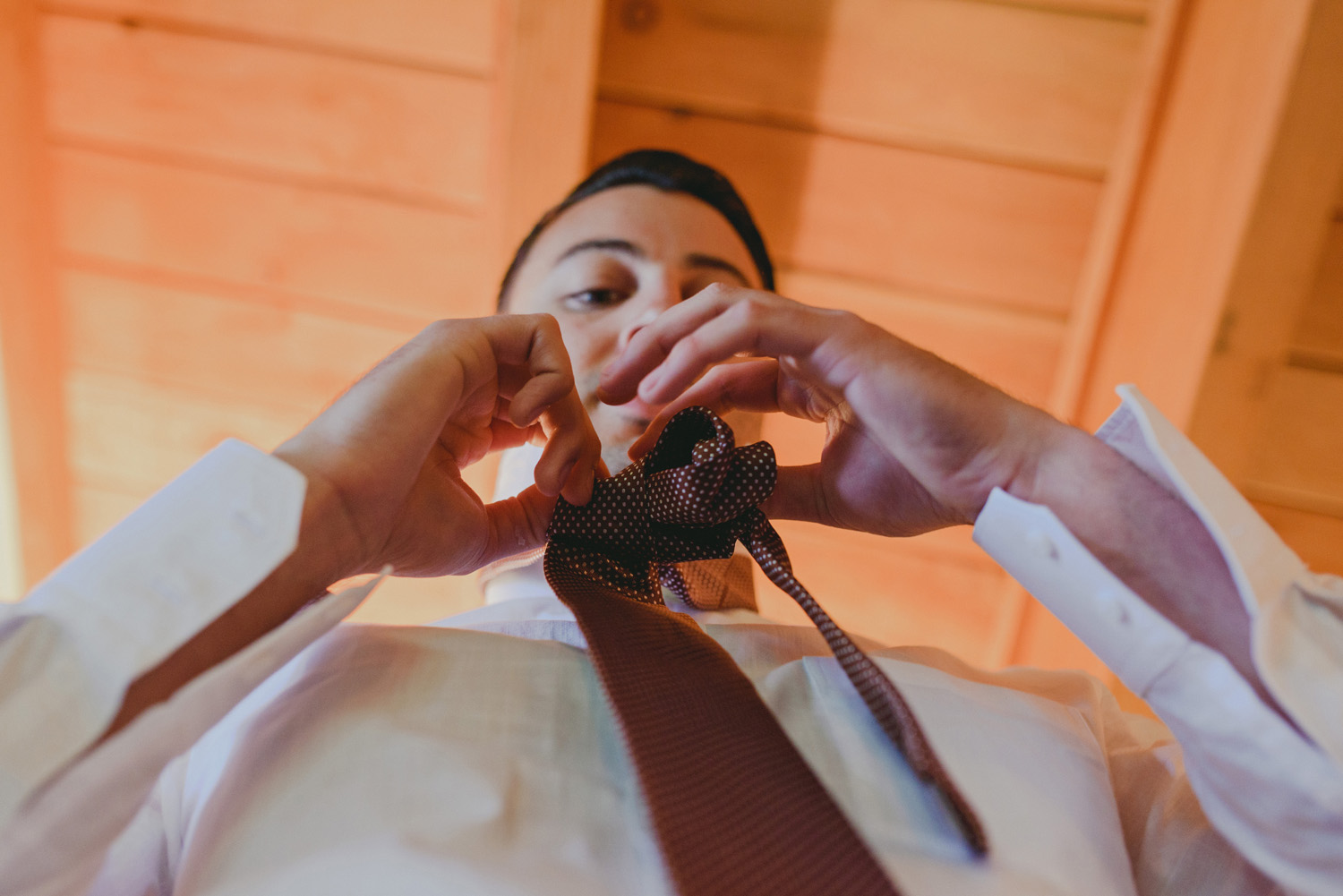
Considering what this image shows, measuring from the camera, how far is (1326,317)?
106 cm

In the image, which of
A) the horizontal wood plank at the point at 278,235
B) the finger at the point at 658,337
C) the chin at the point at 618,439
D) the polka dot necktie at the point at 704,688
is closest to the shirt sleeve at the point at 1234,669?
the polka dot necktie at the point at 704,688

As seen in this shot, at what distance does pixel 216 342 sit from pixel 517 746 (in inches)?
46.3

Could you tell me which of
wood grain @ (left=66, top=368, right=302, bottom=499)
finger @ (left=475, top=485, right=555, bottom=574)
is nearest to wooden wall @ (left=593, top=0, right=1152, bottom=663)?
finger @ (left=475, top=485, right=555, bottom=574)

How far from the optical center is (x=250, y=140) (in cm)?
121

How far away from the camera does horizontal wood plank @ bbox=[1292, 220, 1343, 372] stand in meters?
1.03

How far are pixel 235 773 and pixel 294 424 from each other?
1.01 m

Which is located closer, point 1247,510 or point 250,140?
point 1247,510

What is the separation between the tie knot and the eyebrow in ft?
1.15

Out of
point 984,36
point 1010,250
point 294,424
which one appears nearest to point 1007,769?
point 1010,250

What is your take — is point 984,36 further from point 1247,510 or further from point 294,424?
point 294,424

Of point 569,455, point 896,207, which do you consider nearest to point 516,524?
point 569,455

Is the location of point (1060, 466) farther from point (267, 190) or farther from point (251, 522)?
point (267, 190)

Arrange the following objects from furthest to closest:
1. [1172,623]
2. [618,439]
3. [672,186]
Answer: [672,186] < [618,439] < [1172,623]

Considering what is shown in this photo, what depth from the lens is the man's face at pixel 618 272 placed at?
817mm
